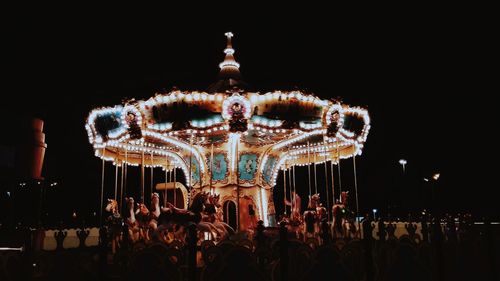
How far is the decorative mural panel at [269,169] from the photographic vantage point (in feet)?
44.6

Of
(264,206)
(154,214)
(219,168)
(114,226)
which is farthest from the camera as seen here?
(264,206)

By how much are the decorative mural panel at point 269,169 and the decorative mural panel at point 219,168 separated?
46.7 inches

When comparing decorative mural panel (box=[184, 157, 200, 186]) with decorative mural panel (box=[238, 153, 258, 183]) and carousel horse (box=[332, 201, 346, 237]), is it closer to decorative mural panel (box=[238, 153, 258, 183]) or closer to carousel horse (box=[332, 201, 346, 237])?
decorative mural panel (box=[238, 153, 258, 183])

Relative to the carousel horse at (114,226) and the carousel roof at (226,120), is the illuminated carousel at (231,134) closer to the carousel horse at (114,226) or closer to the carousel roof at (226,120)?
the carousel roof at (226,120)

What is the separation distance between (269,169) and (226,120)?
3696 mm

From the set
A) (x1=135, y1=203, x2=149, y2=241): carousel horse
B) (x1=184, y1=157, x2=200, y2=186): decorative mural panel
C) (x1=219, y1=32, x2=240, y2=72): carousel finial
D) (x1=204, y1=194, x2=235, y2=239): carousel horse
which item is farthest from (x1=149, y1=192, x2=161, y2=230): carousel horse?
(x1=219, y1=32, x2=240, y2=72): carousel finial

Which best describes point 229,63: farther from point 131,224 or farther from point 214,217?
point 131,224

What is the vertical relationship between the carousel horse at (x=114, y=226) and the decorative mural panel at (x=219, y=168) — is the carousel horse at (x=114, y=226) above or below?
below

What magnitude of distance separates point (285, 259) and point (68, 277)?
2675mm

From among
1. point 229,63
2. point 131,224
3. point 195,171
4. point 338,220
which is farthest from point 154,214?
point 229,63

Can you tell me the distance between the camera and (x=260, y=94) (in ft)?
34.7

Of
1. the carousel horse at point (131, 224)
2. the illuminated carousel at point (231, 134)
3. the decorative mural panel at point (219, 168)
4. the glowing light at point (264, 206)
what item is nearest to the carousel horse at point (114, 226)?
the carousel horse at point (131, 224)

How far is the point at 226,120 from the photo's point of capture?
10500 mm

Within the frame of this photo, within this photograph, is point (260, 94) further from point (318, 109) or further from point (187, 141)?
point (187, 141)
